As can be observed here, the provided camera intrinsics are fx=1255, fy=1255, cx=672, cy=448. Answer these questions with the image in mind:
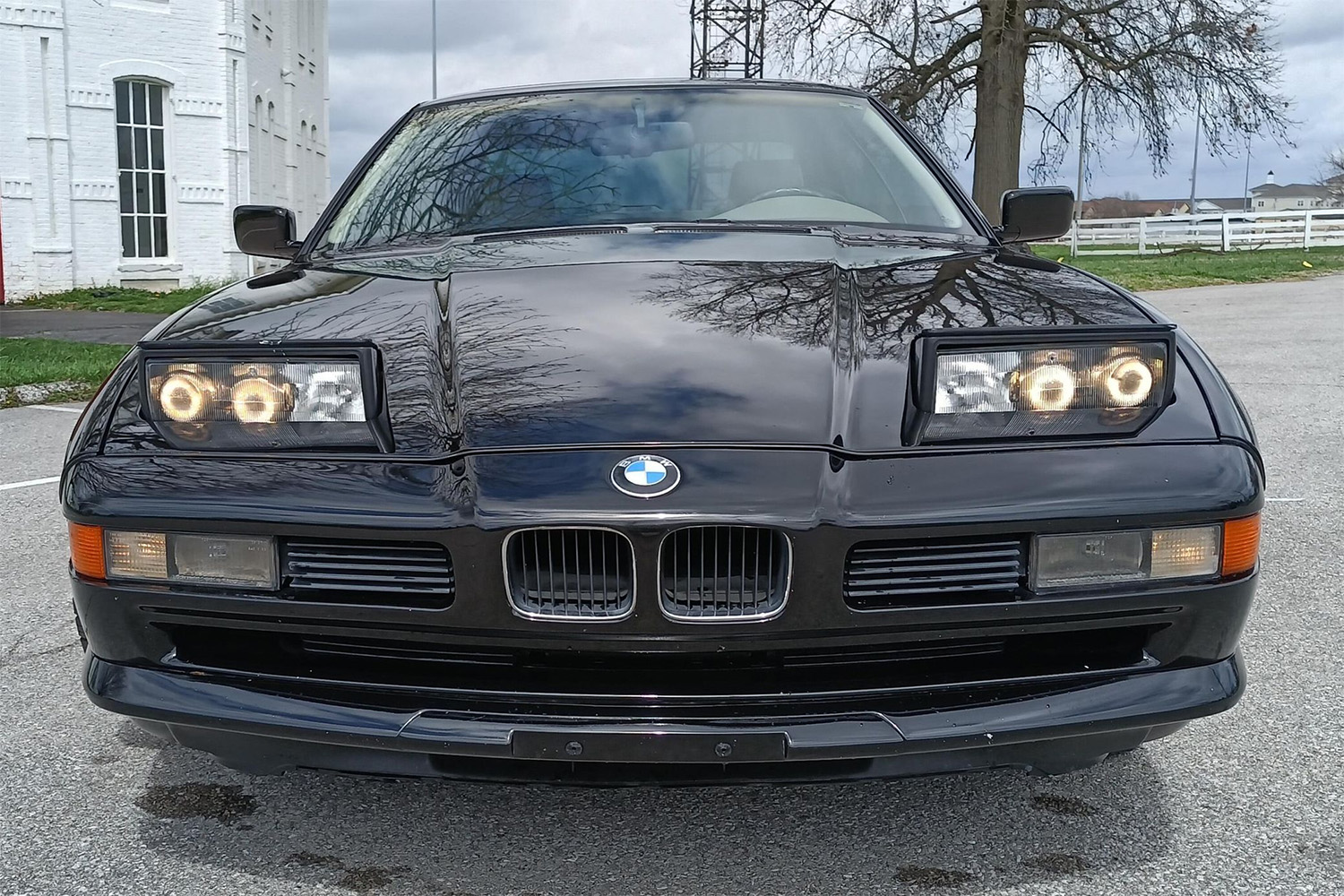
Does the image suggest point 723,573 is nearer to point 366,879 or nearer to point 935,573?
point 935,573

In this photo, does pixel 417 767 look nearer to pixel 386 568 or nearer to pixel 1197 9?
pixel 386 568

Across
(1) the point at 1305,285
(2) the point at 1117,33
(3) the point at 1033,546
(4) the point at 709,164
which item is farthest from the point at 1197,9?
(3) the point at 1033,546

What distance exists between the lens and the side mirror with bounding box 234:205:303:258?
138 inches

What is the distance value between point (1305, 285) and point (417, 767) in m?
19.5

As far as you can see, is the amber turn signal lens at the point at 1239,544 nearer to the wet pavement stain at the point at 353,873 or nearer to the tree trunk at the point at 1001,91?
the wet pavement stain at the point at 353,873

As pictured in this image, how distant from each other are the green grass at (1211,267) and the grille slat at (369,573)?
651 inches

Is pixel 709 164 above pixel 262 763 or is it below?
above

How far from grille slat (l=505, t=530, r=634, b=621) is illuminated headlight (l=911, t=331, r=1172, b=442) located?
1.83 feet

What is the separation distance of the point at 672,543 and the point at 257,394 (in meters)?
0.76

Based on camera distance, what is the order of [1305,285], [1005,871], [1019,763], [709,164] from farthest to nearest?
[1305,285] < [709,164] < [1005,871] < [1019,763]

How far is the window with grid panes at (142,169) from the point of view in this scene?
63.3 ft

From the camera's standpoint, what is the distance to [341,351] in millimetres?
2090

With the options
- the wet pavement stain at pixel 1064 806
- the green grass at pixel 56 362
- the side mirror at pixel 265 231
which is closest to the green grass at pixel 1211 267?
the green grass at pixel 56 362

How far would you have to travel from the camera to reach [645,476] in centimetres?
189
